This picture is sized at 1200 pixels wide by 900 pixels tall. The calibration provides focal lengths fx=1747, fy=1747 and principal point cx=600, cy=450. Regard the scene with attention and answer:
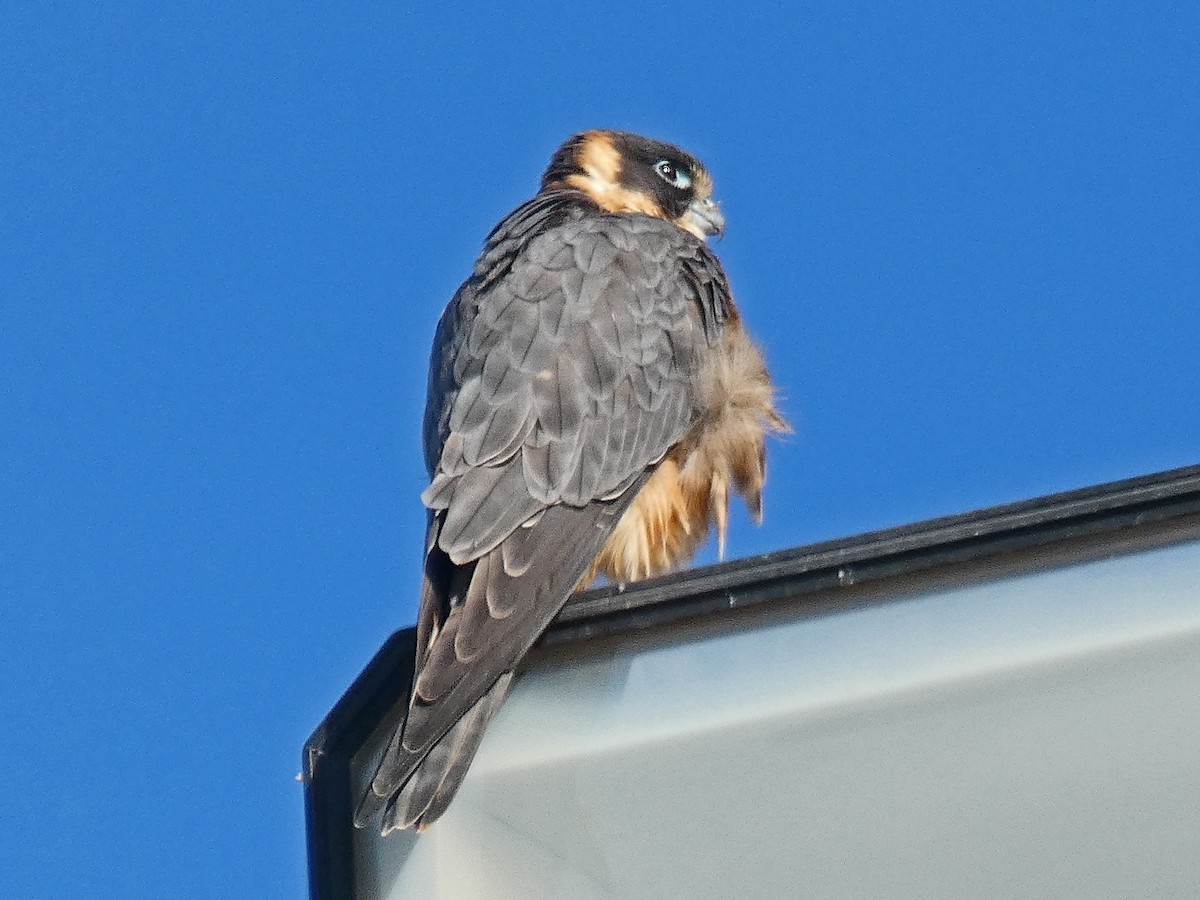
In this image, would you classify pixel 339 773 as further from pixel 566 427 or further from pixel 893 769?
pixel 566 427

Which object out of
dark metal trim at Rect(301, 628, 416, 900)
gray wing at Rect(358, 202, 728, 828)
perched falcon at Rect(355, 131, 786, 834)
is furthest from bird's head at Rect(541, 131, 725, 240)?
dark metal trim at Rect(301, 628, 416, 900)

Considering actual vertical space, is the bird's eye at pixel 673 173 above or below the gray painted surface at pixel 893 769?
above

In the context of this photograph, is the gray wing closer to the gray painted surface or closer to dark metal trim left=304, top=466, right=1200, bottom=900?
dark metal trim left=304, top=466, right=1200, bottom=900

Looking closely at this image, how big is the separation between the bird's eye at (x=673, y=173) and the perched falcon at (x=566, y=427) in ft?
3.12

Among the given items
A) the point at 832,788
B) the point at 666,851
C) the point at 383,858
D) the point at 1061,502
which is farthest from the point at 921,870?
the point at 383,858

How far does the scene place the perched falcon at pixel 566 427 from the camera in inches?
128

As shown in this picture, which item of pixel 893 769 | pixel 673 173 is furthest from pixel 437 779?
pixel 673 173

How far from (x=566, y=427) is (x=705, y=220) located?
244 cm

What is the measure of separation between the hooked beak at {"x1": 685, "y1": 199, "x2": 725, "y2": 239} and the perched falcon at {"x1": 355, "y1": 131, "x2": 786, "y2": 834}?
87cm

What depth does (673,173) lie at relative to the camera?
6.36 meters

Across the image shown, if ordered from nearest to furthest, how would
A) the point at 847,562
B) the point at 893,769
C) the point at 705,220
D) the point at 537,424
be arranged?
the point at 893,769 < the point at 847,562 < the point at 537,424 < the point at 705,220

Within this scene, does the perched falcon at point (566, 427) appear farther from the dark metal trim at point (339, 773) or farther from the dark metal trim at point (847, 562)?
the dark metal trim at point (847, 562)

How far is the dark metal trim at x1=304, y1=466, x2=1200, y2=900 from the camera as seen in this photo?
2039 mm

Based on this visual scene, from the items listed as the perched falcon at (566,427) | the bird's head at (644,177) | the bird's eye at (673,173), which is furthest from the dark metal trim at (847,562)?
the bird's eye at (673,173)
